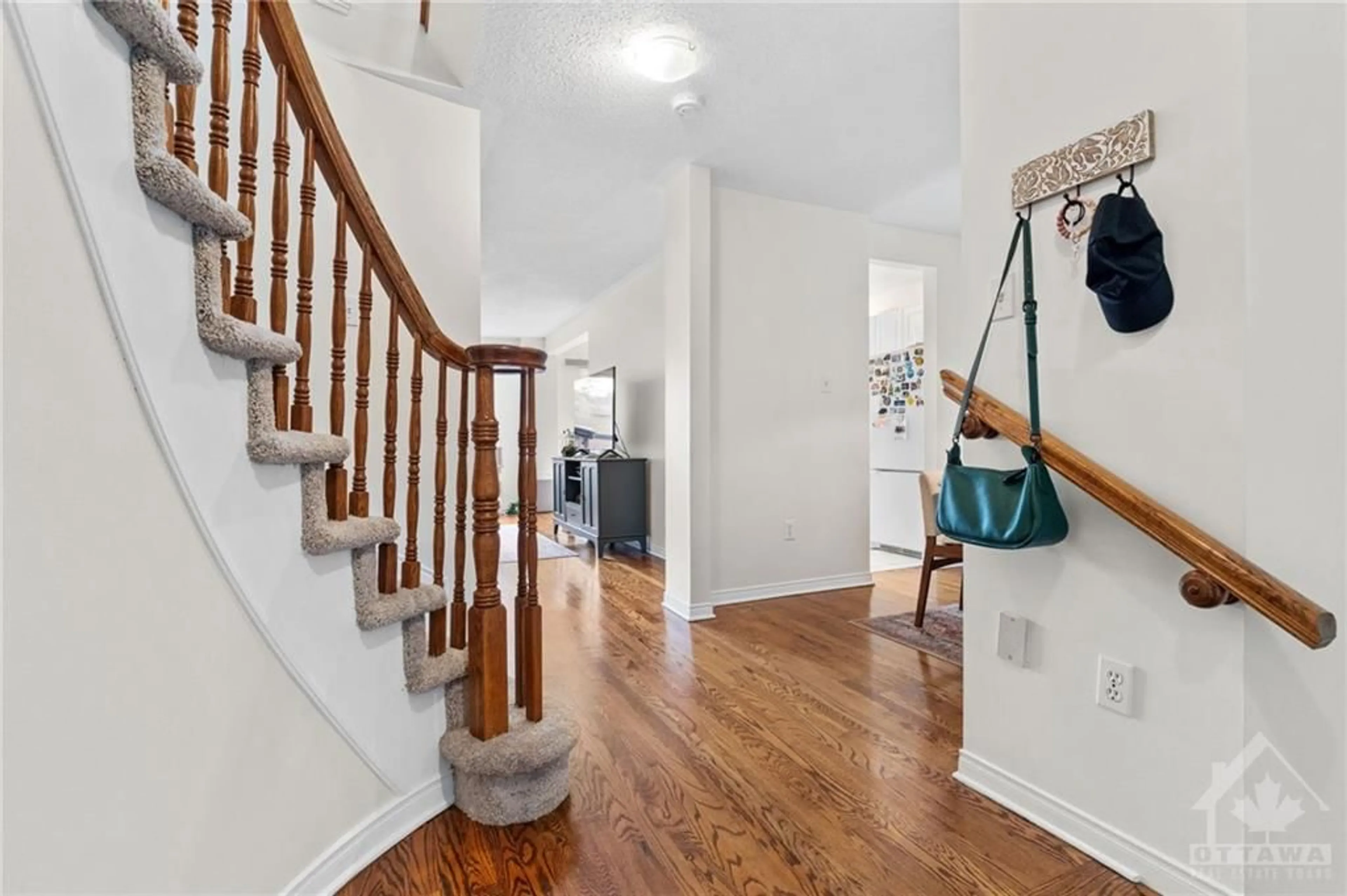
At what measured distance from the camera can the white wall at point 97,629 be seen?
77cm

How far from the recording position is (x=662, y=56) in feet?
7.89

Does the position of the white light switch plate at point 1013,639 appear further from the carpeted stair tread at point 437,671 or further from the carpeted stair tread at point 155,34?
the carpeted stair tread at point 155,34

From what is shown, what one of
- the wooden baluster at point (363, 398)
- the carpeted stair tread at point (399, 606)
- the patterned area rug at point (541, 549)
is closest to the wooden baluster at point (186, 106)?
the wooden baluster at point (363, 398)

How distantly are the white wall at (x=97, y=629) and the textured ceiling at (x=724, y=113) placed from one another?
6.30 feet

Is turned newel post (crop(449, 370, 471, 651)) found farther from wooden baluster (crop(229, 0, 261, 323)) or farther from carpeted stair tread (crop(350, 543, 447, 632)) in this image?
wooden baluster (crop(229, 0, 261, 323))

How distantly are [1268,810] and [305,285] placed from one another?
7.38ft

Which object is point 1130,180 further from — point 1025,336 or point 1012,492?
point 1012,492

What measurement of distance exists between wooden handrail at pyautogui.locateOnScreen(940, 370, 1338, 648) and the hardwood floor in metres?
0.70

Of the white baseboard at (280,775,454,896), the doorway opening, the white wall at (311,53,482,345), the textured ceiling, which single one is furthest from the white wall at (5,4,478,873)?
the doorway opening

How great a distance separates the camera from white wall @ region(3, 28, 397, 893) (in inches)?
30.5

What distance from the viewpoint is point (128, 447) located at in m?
0.94

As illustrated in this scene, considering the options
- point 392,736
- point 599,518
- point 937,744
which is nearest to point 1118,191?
point 937,744

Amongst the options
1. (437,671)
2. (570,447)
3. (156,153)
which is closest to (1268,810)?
(437,671)

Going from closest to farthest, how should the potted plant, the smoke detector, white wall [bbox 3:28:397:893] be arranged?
white wall [bbox 3:28:397:893] < the smoke detector < the potted plant
